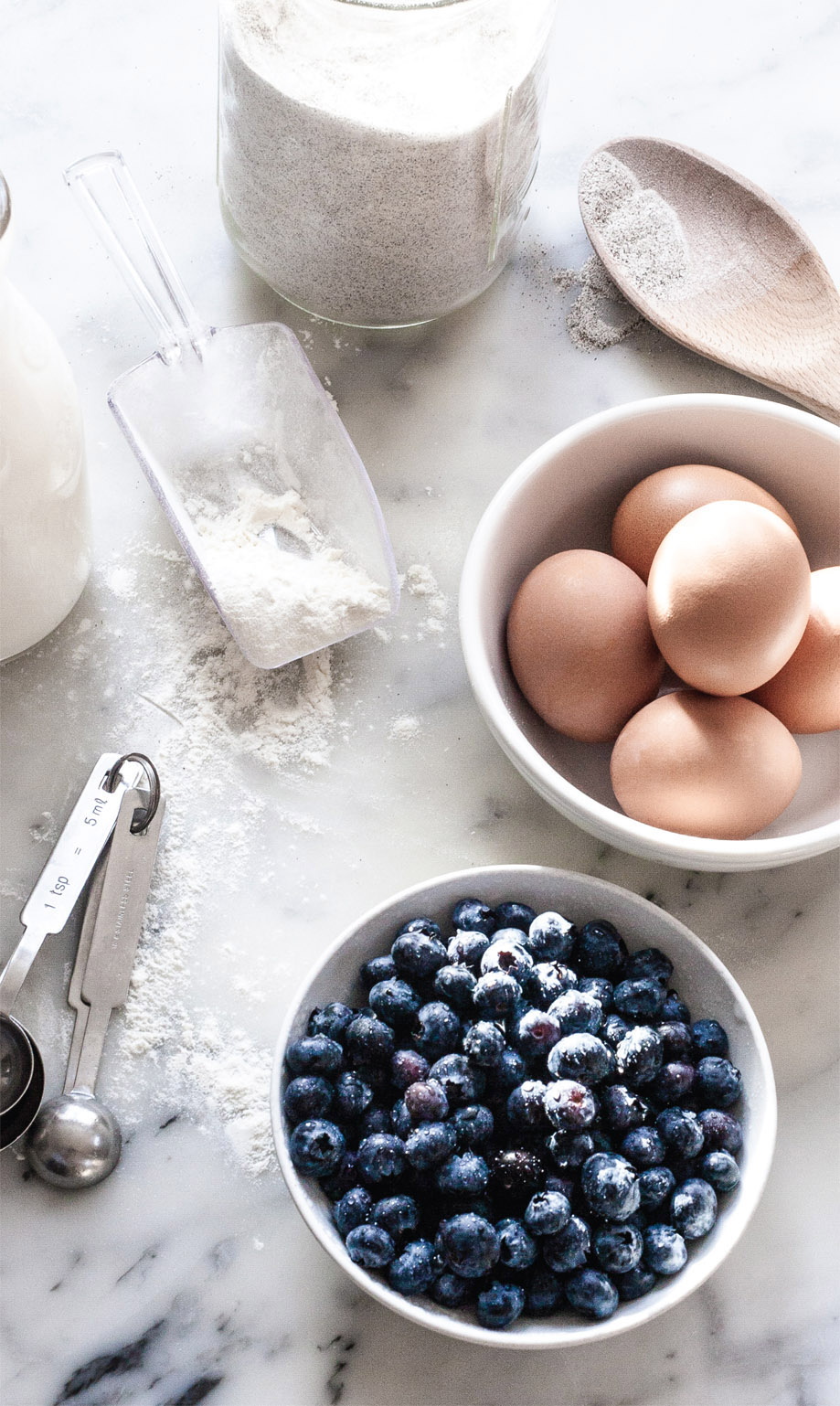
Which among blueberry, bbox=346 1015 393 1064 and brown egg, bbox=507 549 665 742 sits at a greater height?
brown egg, bbox=507 549 665 742

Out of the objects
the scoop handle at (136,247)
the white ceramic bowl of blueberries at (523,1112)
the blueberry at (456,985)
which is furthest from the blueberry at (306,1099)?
the scoop handle at (136,247)

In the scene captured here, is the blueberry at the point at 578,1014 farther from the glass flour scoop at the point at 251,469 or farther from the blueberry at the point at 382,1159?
the glass flour scoop at the point at 251,469

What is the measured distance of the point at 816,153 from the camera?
1.17 meters

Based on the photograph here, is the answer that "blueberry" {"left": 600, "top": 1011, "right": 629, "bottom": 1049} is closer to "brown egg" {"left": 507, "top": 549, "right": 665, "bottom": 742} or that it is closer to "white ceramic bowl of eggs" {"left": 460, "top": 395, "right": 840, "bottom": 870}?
"white ceramic bowl of eggs" {"left": 460, "top": 395, "right": 840, "bottom": 870}

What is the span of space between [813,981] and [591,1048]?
0.27 meters

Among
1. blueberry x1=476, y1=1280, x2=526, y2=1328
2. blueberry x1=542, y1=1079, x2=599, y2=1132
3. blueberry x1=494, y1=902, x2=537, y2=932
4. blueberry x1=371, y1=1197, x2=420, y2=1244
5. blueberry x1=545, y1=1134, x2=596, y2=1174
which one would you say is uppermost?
blueberry x1=494, y1=902, x2=537, y2=932

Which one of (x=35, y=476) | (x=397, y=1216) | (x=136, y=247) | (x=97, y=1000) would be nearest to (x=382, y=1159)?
(x=397, y=1216)

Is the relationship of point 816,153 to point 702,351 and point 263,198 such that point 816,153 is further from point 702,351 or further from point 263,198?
point 263,198

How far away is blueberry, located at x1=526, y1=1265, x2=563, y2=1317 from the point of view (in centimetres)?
76

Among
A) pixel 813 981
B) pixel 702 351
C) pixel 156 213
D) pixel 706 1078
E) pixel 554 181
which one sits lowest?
pixel 813 981

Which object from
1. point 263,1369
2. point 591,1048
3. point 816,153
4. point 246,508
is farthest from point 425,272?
point 263,1369

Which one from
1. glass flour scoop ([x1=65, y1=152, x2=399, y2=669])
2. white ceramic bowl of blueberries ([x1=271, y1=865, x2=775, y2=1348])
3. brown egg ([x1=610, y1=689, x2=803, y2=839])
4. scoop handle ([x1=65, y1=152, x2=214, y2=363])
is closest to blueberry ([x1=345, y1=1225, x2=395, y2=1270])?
white ceramic bowl of blueberries ([x1=271, y1=865, x2=775, y2=1348])

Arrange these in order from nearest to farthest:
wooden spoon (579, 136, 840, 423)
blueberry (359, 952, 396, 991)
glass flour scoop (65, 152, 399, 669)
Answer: blueberry (359, 952, 396, 991), glass flour scoop (65, 152, 399, 669), wooden spoon (579, 136, 840, 423)

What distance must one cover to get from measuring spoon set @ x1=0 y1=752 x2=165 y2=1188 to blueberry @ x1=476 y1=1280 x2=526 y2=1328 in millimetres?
296
